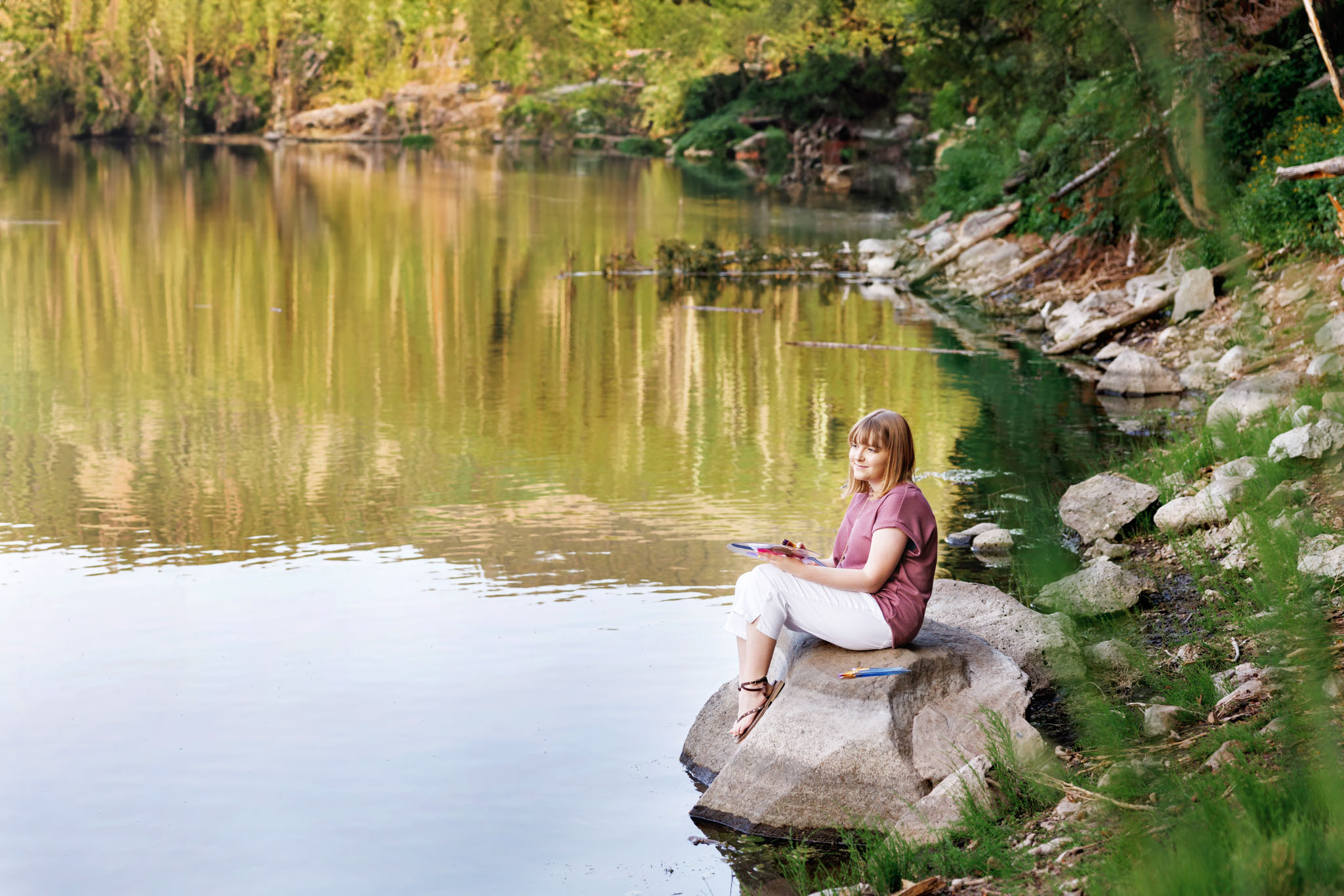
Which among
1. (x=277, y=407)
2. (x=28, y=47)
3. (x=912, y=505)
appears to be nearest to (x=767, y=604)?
(x=912, y=505)

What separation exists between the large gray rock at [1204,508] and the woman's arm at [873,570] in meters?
3.12

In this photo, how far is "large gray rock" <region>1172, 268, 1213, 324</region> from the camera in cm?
1548

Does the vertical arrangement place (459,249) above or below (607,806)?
above

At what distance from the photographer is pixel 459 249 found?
2570 centimetres

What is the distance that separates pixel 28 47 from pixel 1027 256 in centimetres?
6242

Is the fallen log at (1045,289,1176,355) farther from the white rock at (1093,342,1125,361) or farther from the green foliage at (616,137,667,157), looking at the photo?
the green foliage at (616,137,667,157)

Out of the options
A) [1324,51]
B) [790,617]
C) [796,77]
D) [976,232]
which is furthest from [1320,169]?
[796,77]

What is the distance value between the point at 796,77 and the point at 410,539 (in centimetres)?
5113

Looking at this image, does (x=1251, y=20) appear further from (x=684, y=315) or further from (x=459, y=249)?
(x=459, y=249)

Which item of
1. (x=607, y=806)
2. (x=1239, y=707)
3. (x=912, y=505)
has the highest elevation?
(x=912, y=505)

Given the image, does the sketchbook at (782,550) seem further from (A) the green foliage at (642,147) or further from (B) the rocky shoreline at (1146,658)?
(A) the green foliage at (642,147)

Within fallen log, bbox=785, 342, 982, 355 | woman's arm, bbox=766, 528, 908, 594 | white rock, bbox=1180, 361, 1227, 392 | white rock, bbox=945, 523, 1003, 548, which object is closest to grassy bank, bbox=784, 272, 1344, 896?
white rock, bbox=945, 523, 1003, 548

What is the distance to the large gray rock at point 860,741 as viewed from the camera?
17.7 ft

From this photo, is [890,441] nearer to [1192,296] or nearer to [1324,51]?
[1324,51]
